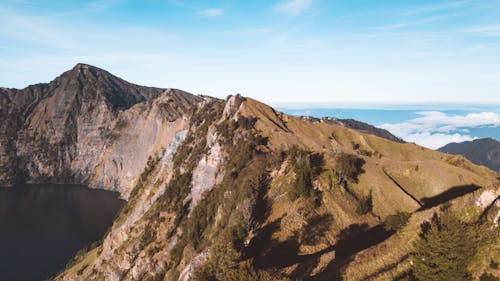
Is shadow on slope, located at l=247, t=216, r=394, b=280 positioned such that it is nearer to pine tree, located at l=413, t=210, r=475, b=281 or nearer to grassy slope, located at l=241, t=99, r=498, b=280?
grassy slope, located at l=241, t=99, r=498, b=280

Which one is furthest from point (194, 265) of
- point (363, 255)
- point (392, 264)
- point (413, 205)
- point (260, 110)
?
point (260, 110)

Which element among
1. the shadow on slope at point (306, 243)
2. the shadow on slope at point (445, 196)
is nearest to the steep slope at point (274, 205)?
the shadow on slope at point (306, 243)

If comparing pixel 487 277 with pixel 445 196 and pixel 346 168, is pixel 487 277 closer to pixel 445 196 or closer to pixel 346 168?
pixel 346 168

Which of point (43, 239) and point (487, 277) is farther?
point (43, 239)

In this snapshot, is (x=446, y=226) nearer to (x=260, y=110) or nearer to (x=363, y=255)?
(x=363, y=255)

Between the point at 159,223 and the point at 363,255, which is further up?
the point at 363,255

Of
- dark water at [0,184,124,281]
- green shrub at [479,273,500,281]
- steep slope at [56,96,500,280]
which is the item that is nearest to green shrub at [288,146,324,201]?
steep slope at [56,96,500,280]

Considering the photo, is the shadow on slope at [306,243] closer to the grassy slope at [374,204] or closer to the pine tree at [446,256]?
the grassy slope at [374,204]

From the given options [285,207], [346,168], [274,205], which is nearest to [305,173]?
[285,207]
